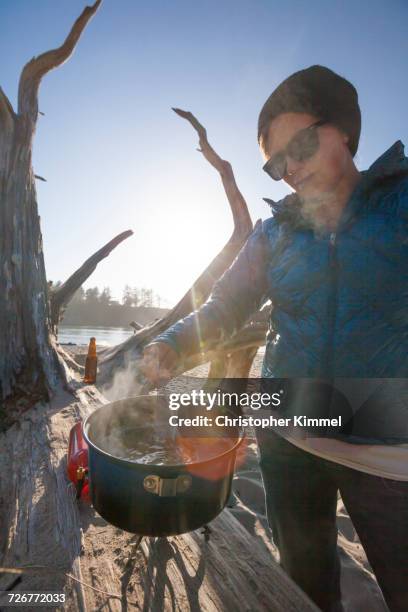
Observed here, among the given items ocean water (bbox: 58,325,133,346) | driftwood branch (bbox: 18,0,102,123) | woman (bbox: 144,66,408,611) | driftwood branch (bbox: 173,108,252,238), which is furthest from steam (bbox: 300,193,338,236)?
ocean water (bbox: 58,325,133,346)

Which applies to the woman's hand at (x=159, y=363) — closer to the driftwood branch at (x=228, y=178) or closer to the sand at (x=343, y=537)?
the sand at (x=343, y=537)

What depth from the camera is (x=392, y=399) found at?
1199mm

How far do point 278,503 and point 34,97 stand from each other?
21.3 feet

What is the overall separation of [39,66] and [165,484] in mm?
6328

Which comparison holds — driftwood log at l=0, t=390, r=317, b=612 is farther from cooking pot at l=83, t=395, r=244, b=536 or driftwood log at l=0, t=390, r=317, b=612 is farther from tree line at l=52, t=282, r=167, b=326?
tree line at l=52, t=282, r=167, b=326

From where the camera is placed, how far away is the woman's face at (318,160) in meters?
1.48

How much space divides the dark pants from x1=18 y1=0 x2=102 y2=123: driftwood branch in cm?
604

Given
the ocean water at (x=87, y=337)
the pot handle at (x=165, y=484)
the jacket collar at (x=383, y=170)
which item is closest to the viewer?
the pot handle at (x=165, y=484)

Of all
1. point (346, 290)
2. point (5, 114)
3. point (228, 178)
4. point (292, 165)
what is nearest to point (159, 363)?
point (346, 290)

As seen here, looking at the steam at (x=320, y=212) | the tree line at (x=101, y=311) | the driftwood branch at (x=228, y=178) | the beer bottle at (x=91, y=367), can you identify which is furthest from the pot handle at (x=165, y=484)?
the tree line at (x=101, y=311)

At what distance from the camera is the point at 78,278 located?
5.89 m

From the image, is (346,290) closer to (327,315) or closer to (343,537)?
(327,315)

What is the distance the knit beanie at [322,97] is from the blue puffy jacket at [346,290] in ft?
1.06

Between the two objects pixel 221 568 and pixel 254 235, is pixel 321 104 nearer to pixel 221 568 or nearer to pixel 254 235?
pixel 254 235
